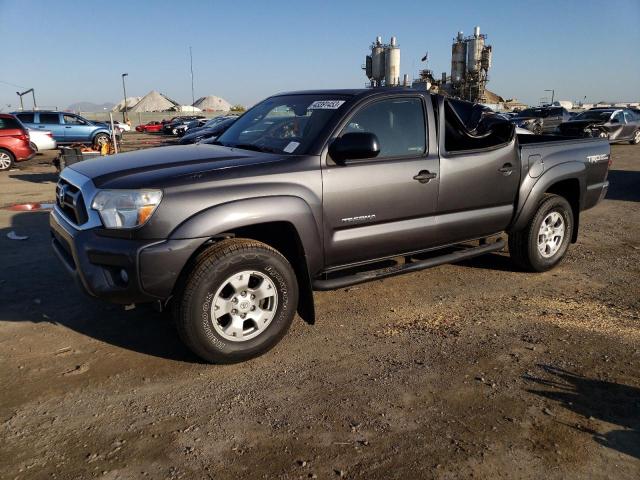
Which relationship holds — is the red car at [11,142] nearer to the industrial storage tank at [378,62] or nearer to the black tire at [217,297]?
the black tire at [217,297]

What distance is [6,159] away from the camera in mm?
14523

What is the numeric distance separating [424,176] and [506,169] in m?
1.05

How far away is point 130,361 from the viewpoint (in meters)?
3.49

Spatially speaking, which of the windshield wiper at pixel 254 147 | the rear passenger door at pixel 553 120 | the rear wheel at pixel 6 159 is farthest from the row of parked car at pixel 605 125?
the windshield wiper at pixel 254 147

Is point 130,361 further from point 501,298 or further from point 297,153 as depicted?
point 501,298

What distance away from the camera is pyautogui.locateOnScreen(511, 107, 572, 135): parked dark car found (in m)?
23.6

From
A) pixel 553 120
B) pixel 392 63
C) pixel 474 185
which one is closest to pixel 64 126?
pixel 474 185

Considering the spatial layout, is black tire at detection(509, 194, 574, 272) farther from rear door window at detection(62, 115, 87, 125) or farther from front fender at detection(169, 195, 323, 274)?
rear door window at detection(62, 115, 87, 125)

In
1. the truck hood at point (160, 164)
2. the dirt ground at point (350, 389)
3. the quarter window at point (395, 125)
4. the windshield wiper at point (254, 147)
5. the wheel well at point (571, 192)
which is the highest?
the quarter window at point (395, 125)

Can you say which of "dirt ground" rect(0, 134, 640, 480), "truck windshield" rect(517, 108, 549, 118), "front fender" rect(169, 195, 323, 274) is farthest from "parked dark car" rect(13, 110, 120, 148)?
"truck windshield" rect(517, 108, 549, 118)

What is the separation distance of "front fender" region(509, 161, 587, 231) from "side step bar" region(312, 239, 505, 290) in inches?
12.6

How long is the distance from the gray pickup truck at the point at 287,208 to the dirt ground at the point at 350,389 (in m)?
0.43

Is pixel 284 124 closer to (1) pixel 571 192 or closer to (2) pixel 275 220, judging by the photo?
(2) pixel 275 220

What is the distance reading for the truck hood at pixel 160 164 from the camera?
316cm
